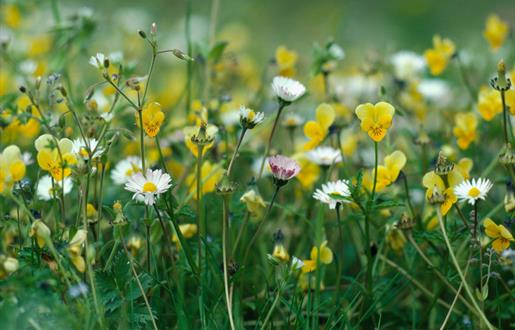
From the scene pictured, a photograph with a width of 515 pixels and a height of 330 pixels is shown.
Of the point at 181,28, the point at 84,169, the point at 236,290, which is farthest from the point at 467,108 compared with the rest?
the point at 181,28

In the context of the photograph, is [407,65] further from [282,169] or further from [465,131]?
[282,169]

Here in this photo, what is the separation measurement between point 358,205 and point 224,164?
0.48 meters

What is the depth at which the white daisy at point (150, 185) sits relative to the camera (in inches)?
57.8

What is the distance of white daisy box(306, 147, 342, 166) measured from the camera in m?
1.96

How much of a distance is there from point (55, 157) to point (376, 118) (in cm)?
64

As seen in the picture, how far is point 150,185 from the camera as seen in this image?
148 centimetres

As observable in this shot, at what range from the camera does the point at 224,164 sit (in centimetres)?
192

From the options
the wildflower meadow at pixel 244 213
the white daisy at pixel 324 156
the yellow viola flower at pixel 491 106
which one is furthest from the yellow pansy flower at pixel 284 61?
the yellow viola flower at pixel 491 106

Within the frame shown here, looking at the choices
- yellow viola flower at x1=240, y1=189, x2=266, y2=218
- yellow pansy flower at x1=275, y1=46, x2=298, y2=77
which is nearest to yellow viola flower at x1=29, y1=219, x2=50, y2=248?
yellow viola flower at x1=240, y1=189, x2=266, y2=218

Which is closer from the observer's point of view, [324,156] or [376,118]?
[376,118]

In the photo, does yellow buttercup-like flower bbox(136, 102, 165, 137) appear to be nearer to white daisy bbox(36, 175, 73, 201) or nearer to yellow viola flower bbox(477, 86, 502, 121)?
white daisy bbox(36, 175, 73, 201)

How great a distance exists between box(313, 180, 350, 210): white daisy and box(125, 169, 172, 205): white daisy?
1.07ft

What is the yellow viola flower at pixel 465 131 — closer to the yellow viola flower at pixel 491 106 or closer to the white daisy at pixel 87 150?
the yellow viola flower at pixel 491 106

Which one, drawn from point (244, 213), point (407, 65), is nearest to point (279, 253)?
point (244, 213)
